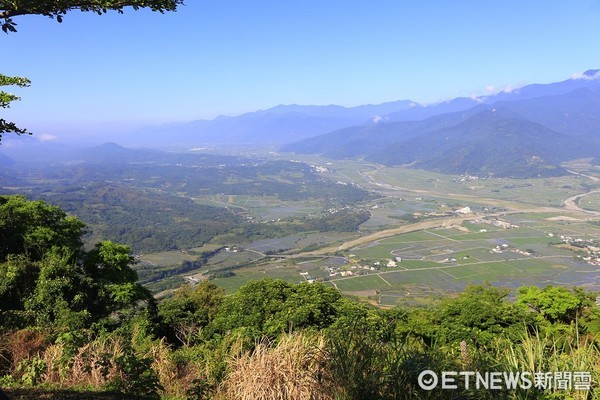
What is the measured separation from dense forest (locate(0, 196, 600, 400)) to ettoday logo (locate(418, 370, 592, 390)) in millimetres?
18

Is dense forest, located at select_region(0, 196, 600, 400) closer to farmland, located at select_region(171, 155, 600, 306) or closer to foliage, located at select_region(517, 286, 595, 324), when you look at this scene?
foliage, located at select_region(517, 286, 595, 324)

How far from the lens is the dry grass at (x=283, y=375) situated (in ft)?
10.1

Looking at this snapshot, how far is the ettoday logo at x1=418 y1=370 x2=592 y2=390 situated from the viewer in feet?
9.44

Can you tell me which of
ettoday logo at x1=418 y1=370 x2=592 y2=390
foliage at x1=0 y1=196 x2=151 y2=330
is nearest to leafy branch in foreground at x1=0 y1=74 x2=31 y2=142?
ettoday logo at x1=418 y1=370 x2=592 y2=390

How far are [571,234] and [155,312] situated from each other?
52.5 meters

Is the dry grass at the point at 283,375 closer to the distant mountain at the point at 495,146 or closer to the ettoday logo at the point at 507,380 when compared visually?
the ettoday logo at the point at 507,380

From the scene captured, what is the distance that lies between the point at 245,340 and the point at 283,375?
2227mm

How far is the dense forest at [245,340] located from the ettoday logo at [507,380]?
0.02 metres

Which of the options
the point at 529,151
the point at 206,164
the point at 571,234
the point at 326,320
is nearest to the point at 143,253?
the point at 326,320

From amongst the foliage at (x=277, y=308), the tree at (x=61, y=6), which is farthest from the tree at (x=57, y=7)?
the foliage at (x=277, y=308)

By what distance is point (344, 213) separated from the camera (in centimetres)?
6788

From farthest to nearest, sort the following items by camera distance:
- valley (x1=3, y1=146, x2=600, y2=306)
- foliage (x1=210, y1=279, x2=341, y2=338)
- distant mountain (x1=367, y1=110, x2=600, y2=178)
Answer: distant mountain (x1=367, y1=110, x2=600, y2=178), valley (x1=3, y1=146, x2=600, y2=306), foliage (x1=210, y1=279, x2=341, y2=338)

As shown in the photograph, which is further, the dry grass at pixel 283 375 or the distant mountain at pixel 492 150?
the distant mountain at pixel 492 150

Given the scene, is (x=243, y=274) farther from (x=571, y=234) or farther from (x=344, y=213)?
(x=571, y=234)
